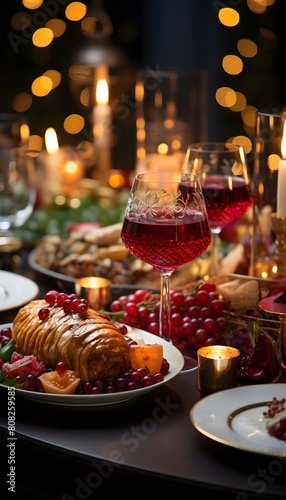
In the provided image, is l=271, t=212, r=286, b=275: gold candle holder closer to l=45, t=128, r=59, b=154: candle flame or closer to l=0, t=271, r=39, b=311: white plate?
l=0, t=271, r=39, b=311: white plate

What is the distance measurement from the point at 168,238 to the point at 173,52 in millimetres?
3242

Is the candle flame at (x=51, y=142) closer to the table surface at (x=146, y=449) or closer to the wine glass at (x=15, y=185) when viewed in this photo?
the wine glass at (x=15, y=185)

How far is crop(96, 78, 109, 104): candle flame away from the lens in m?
3.08

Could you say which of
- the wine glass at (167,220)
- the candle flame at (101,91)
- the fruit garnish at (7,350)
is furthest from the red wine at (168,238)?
the candle flame at (101,91)

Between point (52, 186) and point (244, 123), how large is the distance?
1.85m

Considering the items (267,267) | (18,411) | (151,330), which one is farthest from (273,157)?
(18,411)

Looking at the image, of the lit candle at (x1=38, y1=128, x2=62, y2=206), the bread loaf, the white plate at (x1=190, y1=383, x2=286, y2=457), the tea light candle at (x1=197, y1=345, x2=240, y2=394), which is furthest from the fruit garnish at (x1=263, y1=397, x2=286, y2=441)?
the lit candle at (x1=38, y1=128, x2=62, y2=206)

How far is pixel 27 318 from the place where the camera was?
4.99ft

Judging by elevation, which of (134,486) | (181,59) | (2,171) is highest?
(181,59)

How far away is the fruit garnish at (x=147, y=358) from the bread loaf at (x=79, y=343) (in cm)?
2

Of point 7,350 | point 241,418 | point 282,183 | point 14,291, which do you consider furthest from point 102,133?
point 241,418

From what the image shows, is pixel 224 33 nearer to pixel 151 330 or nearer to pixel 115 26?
pixel 115 26

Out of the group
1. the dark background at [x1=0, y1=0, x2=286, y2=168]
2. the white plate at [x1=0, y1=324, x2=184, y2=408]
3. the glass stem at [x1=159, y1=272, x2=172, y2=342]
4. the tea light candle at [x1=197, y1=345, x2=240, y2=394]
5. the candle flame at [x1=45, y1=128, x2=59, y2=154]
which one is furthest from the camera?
the dark background at [x1=0, y1=0, x2=286, y2=168]

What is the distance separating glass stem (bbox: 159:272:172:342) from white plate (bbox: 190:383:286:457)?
27 cm
